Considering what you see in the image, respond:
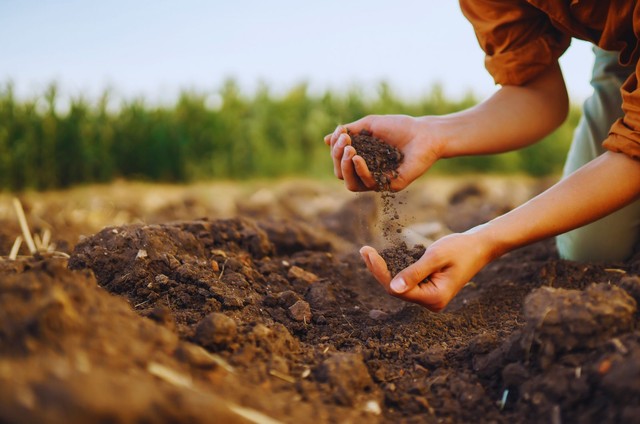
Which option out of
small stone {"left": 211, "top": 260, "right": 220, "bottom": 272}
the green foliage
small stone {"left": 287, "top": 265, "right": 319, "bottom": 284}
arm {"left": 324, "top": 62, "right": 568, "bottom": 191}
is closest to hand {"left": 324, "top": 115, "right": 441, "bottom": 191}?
arm {"left": 324, "top": 62, "right": 568, "bottom": 191}

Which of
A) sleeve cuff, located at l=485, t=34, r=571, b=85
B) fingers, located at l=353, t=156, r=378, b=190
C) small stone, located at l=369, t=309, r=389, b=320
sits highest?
sleeve cuff, located at l=485, t=34, r=571, b=85

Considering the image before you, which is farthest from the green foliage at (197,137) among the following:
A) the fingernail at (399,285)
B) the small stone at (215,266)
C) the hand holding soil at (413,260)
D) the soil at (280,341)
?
the fingernail at (399,285)

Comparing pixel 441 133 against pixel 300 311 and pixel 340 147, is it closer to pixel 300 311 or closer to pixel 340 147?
pixel 340 147

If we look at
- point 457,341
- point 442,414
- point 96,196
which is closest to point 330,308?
point 457,341

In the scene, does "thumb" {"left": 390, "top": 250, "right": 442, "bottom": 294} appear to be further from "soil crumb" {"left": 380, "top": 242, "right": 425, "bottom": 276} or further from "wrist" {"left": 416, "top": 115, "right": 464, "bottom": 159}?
"wrist" {"left": 416, "top": 115, "right": 464, "bottom": 159}

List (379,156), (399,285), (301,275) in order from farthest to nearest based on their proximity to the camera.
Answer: (301,275)
(379,156)
(399,285)

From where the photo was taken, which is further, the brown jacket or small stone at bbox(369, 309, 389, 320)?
small stone at bbox(369, 309, 389, 320)

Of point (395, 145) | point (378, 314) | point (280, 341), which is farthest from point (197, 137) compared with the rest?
point (280, 341)

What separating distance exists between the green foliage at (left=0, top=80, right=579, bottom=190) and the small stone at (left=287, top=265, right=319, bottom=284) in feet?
11.4

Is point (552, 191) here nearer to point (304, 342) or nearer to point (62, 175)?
point (304, 342)

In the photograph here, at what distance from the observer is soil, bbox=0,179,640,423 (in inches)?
42.7

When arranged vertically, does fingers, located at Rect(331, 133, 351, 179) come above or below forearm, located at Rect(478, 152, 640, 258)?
above

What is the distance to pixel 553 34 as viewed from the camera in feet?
7.72

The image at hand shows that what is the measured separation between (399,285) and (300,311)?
1.11 ft
